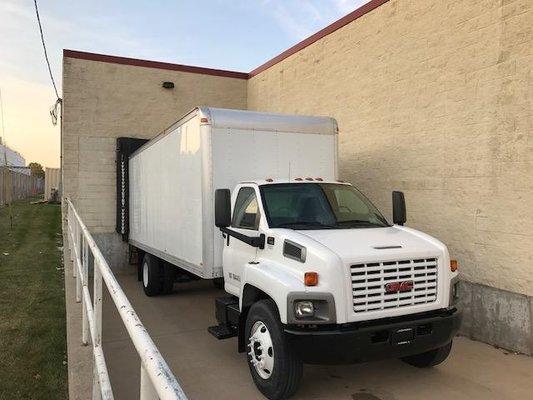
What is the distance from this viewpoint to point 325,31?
10.9m

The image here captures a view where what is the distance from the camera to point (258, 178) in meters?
6.96

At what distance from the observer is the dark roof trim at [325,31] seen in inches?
372

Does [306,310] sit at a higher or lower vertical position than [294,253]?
lower

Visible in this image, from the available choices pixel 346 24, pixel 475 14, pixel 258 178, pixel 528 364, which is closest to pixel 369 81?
pixel 346 24

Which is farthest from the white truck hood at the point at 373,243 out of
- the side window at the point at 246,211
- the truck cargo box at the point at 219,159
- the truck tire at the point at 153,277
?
the truck tire at the point at 153,277

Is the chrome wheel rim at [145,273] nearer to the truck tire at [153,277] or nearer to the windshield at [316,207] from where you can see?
the truck tire at [153,277]

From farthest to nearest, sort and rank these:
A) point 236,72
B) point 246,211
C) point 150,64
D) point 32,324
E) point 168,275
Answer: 1. point 236,72
2. point 150,64
3. point 168,275
4. point 32,324
5. point 246,211

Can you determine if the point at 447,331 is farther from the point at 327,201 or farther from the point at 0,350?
the point at 0,350

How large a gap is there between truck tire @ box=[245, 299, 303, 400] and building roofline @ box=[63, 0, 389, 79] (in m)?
6.72

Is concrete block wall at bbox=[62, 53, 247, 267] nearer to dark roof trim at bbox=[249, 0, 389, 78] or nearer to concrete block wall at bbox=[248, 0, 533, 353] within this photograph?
dark roof trim at bbox=[249, 0, 389, 78]

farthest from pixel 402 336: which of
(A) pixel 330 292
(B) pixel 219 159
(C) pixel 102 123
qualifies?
(C) pixel 102 123

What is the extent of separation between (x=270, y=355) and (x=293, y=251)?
103 cm

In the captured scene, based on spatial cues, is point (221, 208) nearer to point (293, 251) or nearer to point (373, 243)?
point (293, 251)

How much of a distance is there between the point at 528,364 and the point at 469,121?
11.3 feet
